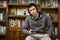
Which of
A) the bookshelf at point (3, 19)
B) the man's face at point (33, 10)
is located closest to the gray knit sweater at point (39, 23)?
the man's face at point (33, 10)

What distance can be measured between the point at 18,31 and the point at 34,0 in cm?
85

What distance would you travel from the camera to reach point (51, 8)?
11.3ft

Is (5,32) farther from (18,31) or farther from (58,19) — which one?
(58,19)

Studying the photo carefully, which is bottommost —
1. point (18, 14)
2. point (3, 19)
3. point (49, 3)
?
point (3, 19)

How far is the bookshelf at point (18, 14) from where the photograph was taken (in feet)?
11.3

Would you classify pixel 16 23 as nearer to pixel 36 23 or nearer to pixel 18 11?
pixel 18 11

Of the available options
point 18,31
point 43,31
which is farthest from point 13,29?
point 43,31

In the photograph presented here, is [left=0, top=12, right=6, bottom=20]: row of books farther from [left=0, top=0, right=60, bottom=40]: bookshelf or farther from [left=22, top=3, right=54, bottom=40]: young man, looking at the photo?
[left=22, top=3, right=54, bottom=40]: young man

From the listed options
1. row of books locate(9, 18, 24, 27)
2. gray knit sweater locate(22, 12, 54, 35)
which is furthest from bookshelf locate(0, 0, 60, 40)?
gray knit sweater locate(22, 12, 54, 35)

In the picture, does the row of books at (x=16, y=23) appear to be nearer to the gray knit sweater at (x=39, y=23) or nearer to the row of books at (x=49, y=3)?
the row of books at (x=49, y=3)

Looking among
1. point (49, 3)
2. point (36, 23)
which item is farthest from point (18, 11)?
point (36, 23)

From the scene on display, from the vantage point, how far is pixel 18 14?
3598mm

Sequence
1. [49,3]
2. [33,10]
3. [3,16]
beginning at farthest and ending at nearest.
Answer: [3,16] → [49,3] → [33,10]

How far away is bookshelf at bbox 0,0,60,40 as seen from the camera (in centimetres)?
345
